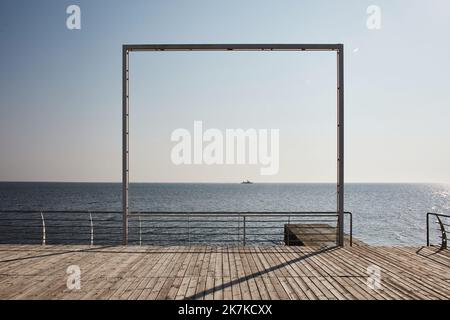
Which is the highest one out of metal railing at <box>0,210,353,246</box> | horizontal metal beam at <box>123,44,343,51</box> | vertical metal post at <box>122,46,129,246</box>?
horizontal metal beam at <box>123,44,343,51</box>

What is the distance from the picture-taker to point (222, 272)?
450cm

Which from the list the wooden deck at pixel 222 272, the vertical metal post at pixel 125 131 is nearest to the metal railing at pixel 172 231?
the vertical metal post at pixel 125 131

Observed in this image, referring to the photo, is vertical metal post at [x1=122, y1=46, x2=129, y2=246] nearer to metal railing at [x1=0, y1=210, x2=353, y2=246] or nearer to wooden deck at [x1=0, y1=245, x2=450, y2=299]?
metal railing at [x1=0, y1=210, x2=353, y2=246]

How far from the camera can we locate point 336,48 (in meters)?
6.14

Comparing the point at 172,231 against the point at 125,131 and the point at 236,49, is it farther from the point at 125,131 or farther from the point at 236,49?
the point at 236,49

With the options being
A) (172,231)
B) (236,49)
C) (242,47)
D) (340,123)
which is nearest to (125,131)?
(236,49)

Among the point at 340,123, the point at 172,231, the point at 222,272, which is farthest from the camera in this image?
the point at 172,231

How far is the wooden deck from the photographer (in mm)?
3691

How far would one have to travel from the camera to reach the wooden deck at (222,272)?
3.69 meters

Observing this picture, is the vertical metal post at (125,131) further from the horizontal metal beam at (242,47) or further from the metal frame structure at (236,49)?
the horizontal metal beam at (242,47)

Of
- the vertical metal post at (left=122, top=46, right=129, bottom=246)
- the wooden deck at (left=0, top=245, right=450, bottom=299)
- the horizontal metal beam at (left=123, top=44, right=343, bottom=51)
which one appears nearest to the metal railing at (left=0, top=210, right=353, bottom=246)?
the vertical metal post at (left=122, top=46, right=129, bottom=246)

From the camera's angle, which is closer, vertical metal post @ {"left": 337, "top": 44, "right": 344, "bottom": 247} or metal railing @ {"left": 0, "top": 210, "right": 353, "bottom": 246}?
vertical metal post @ {"left": 337, "top": 44, "right": 344, "bottom": 247}
